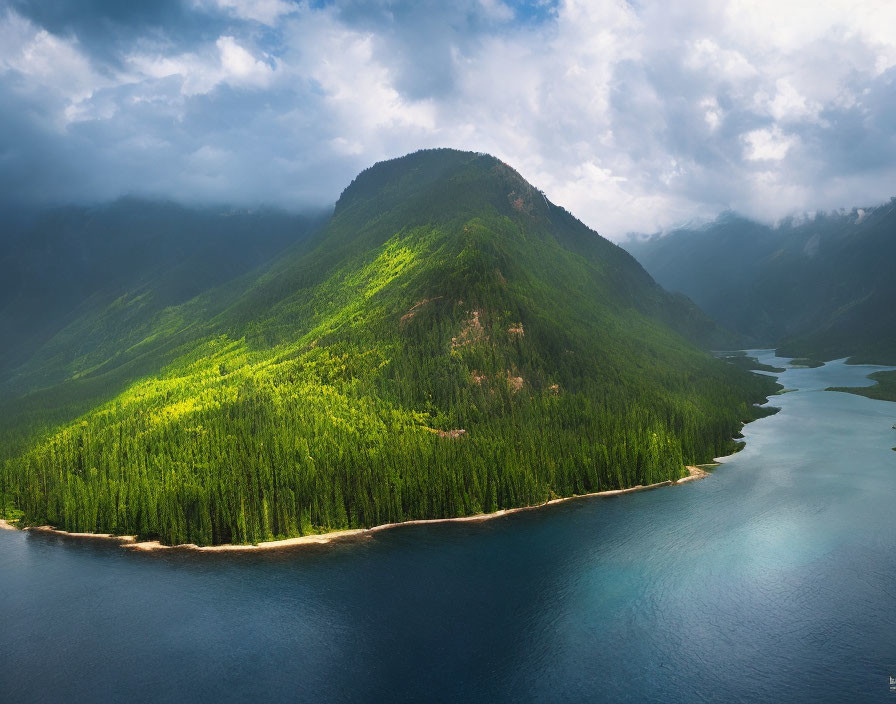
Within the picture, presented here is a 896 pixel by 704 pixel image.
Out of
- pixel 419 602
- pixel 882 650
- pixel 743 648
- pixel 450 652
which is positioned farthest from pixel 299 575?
pixel 882 650

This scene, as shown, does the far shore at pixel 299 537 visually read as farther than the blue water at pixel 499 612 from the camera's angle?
Yes

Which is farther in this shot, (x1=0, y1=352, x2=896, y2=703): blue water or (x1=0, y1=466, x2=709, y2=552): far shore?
(x1=0, y1=466, x2=709, y2=552): far shore

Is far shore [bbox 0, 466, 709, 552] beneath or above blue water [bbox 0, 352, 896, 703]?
above

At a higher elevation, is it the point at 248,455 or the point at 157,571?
the point at 248,455

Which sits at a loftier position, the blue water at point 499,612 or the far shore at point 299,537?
the far shore at point 299,537

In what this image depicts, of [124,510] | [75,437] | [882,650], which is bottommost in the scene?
[882,650]

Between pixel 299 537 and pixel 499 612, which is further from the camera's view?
pixel 299 537

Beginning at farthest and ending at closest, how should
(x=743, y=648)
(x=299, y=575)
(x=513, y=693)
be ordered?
(x=299, y=575), (x=743, y=648), (x=513, y=693)

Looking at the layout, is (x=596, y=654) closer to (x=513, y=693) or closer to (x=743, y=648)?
(x=513, y=693)
